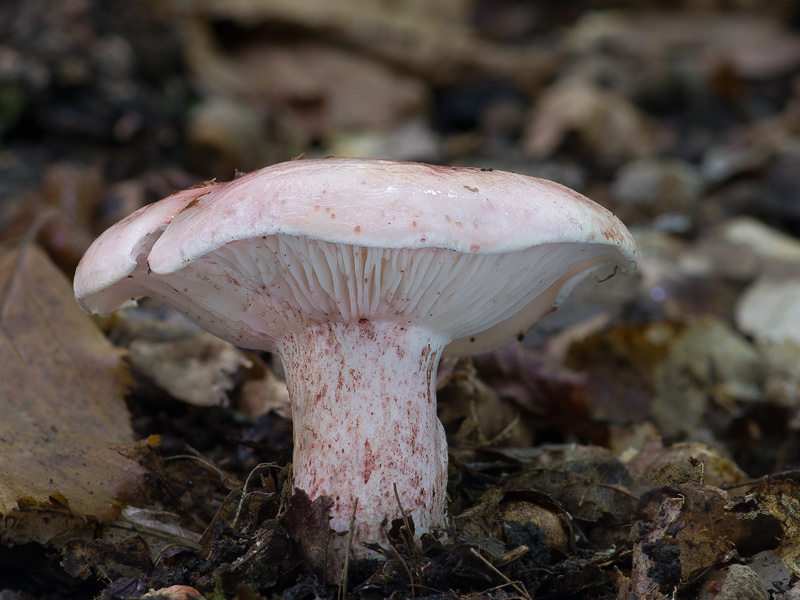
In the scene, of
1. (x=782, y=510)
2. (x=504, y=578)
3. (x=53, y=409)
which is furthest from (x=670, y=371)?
(x=53, y=409)

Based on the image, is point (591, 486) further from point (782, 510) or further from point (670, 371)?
point (670, 371)

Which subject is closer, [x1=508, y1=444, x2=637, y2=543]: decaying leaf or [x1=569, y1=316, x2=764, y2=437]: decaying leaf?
[x1=508, y1=444, x2=637, y2=543]: decaying leaf

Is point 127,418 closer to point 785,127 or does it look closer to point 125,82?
point 125,82

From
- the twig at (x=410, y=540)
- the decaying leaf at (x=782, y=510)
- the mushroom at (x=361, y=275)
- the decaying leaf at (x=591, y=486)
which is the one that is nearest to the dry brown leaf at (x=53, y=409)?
the mushroom at (x=361, y=275)

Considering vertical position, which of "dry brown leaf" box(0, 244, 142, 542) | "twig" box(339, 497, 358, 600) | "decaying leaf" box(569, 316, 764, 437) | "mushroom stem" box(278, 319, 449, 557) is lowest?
"decaying leaf" box(569, 316, 764, 437)

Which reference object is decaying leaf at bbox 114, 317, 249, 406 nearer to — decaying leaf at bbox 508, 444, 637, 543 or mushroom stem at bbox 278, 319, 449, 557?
mushroom stem at bbox 278, 319, 449, 557

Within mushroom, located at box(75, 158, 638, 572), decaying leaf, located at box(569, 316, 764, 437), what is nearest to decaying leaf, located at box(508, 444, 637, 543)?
mushroom, located at box(75, 158, 638, 572)

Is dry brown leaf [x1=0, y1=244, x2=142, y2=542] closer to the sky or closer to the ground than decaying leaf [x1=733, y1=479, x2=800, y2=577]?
closer to the ground

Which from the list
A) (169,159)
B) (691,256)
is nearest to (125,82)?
(169,159)
